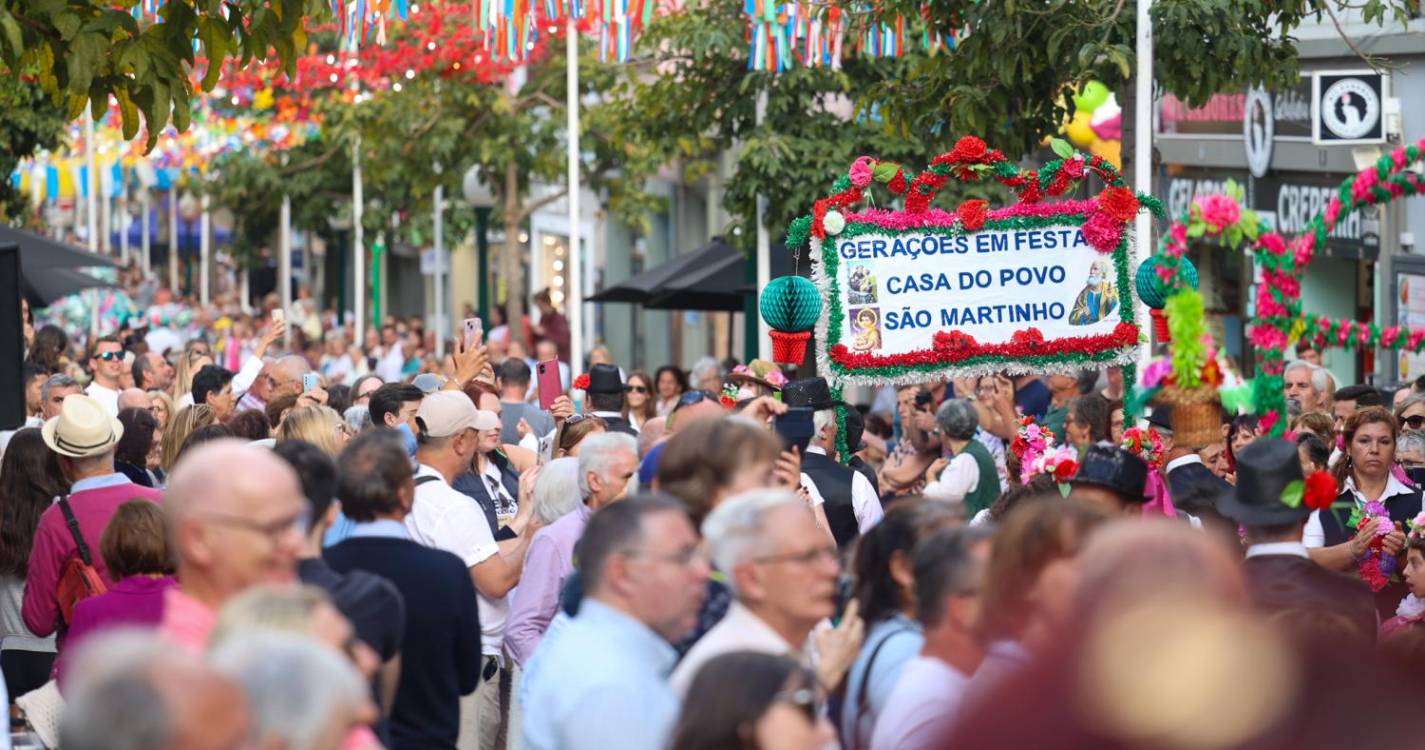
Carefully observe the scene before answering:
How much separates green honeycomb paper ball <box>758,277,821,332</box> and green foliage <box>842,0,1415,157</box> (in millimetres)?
2258

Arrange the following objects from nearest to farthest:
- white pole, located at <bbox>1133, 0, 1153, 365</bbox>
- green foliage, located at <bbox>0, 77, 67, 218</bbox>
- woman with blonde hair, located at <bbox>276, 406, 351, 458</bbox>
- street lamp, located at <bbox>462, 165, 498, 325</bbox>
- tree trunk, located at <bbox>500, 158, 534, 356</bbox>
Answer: woman with blonde hair, located at <bbox>276, 406, 351, 458</bbox> < white pole, located at <bbox>1133, 0, 1153, 365</bbox> < green foliage, located at <bbox>0, 77, 67, 218</bbox> < tree trunk, located at <bbox>500, 158, 534, 356</bbox> < street lamp, located at <bbox>462, 165, 498, 325</bbox>

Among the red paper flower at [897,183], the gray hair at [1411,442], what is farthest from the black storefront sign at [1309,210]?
the red paper flower at [897,183]

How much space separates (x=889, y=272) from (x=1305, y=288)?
39.7 feet

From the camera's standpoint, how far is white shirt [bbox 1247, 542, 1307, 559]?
6473 mm

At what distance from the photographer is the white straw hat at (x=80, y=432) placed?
8125 mm

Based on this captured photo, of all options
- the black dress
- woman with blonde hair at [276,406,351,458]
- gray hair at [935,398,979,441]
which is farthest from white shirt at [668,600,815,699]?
gray hair at [935,398,979,441]

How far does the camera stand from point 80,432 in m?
8.12

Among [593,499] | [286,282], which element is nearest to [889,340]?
[593,499]

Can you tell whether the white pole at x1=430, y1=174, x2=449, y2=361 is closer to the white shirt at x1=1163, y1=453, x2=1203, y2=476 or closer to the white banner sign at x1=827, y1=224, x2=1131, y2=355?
the white banner sign at x1=827, y1=224, x2=1131, y2=355

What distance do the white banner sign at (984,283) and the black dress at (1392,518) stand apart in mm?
1508

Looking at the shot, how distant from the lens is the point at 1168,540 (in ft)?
13.0

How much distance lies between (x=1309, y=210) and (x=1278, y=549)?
553 inches

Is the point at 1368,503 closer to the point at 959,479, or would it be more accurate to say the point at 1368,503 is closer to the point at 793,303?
the point at 959,479

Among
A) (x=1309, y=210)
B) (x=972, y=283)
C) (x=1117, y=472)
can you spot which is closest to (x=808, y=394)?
(x=972, y=283)
